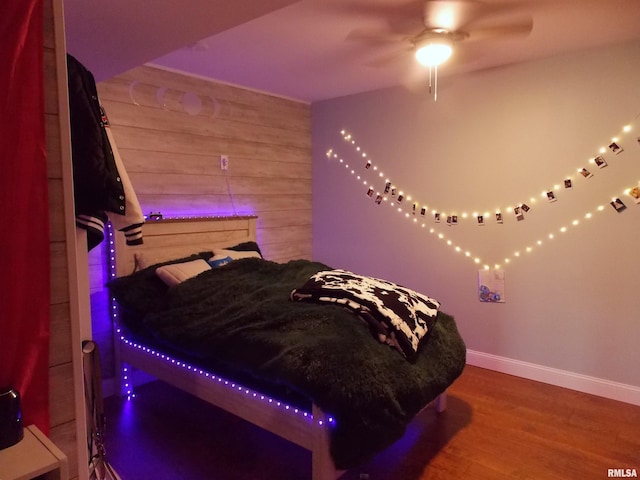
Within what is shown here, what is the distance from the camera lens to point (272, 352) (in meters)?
1.93

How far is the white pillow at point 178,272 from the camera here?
8.74 feet

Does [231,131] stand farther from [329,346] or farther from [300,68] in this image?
[329,346]

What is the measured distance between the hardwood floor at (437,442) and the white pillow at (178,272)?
817mm

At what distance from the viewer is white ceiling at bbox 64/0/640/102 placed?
157 cm

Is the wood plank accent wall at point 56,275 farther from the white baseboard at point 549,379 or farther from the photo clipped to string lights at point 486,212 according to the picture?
the photo clipped to string lights at point 486,212

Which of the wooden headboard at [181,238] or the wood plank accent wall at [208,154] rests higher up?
the wood plank accent wall at [208,154]

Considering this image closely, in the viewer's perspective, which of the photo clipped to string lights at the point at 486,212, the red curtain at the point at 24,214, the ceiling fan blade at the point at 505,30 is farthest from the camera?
the photo clipped to string lights at the point at 486,212

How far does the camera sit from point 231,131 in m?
3.64

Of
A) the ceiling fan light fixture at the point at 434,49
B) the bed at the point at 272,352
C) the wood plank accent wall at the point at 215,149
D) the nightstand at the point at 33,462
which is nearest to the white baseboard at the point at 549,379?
the bed at the point at 272,352

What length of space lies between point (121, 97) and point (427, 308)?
239cm

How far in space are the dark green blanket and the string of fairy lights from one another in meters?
1.08

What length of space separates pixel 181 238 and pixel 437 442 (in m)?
2.11

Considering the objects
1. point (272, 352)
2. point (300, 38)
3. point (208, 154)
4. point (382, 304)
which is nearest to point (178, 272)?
point (272, 352)

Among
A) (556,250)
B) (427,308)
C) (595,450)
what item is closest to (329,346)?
(427,308)
